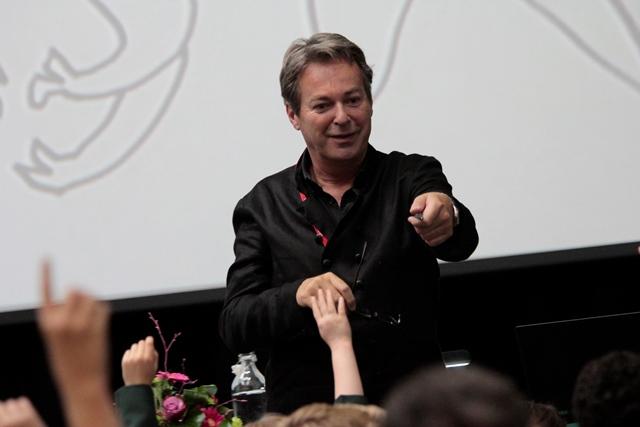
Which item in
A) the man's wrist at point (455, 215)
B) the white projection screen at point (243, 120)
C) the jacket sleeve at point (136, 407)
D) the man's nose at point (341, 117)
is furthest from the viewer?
the white projection screen at point (243, 120)

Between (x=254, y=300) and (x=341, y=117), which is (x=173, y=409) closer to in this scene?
(x=254, y=300)

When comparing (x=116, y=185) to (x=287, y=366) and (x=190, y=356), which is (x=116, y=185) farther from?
(x=287, y=366)

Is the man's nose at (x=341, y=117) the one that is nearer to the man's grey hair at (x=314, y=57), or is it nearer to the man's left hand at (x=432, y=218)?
the man's grey hair at (x=314, y=57)

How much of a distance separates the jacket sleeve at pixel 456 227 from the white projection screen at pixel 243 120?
1.51m

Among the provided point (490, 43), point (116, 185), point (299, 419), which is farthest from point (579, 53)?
point (299, 419)

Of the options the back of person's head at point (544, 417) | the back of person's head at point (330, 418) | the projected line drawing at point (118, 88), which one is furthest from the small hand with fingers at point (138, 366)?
Answer: the projected line drawing at point (118, 88)

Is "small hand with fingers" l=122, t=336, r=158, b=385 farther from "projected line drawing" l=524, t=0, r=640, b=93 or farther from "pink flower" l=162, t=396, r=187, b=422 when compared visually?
"projected line drawing" l=524, t=0, r=640, b=93

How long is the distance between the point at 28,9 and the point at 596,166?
1.88 metres

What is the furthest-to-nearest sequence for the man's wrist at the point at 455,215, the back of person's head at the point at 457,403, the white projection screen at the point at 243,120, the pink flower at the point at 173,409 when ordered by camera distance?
1. the white projection screen at the point at 243,120
2. the pink flower at the point at 173,409
3. the man's wrist at the point at 455,215
4. the back of person's head at the point at 457,403

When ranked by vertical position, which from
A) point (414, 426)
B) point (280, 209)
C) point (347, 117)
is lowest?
point (414, 426)

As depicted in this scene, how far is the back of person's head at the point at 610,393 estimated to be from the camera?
131 cm

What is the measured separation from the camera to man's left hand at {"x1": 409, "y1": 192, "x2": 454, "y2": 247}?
201cm

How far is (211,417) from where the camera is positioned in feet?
8.27

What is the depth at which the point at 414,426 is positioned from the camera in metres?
1.07
